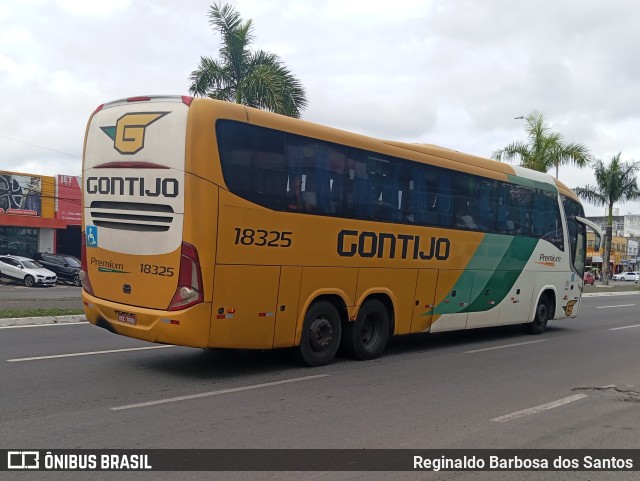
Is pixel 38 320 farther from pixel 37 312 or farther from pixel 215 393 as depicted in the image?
pixel 215 393

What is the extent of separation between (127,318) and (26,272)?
25.2m

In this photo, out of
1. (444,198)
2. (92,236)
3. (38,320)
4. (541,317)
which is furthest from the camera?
(541,317)

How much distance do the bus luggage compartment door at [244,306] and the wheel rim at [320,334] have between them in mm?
927

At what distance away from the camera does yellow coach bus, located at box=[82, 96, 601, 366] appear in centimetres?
808

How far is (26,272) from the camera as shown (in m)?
30.9

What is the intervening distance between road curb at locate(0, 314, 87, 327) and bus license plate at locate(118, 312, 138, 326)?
20.2 ft

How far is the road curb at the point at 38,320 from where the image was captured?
44.4 ft

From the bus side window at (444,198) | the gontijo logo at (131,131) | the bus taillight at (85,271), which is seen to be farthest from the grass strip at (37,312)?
the bus side window at (444,198)

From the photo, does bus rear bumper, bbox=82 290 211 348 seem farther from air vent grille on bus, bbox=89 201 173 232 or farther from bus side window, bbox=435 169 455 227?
bus side window, bbox=435 169 455 227

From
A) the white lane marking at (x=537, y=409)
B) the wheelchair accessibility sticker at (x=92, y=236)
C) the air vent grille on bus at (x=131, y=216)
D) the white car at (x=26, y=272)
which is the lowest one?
the white car at (x=26, y=272)

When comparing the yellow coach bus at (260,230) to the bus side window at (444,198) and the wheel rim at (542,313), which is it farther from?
the wheel rim at (542,313)

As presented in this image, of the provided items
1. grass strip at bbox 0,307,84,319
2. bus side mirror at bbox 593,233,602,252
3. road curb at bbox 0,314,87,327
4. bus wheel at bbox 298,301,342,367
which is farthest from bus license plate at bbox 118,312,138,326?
bus side mirror at bbox 593,233,602,252

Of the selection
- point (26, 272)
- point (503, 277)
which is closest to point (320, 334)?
point (503, 277)

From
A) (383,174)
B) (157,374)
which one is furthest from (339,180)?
(157,374)
